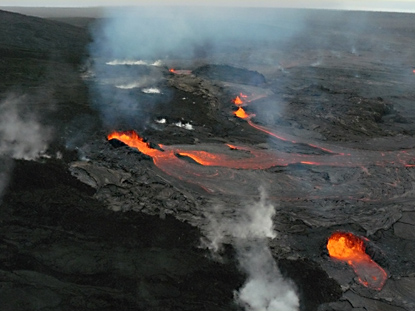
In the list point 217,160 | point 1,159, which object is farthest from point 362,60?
point 1,159

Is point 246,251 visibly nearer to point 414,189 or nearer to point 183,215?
point 183,215

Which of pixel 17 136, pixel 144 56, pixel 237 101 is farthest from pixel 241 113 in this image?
pixel 144 56

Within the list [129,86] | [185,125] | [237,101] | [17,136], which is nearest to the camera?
[17,136]

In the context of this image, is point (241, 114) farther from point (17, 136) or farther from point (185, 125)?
point (17, 136)

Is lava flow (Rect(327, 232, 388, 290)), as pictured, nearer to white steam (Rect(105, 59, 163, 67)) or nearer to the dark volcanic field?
the dark volcanic field

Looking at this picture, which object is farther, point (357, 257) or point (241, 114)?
point (241, 114)

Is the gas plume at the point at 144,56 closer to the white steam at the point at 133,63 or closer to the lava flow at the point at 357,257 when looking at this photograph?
the white steam at the point at 133,63
